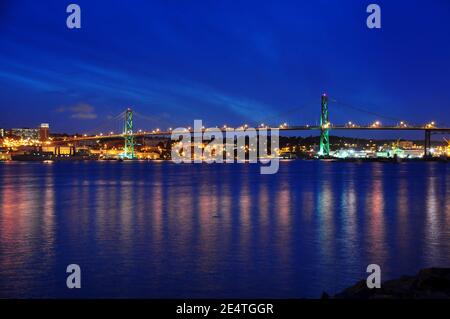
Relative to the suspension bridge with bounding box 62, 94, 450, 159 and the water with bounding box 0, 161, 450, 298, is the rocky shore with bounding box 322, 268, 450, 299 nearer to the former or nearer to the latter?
the water with bounding box 0, 161, 450, 298

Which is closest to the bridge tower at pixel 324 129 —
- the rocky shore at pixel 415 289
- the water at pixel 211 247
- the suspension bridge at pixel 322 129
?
the suspension bridge at pixel 322 129

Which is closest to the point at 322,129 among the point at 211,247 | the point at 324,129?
the point at 324,129

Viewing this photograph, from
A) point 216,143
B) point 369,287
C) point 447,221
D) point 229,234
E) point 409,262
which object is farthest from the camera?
point 216,143

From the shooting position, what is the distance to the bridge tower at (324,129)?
53.8m

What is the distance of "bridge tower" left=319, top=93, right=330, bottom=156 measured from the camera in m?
53.8

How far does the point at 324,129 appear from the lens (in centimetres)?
5297

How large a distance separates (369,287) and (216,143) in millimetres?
62401

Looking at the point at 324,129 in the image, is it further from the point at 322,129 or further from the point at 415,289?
the point at 415,289

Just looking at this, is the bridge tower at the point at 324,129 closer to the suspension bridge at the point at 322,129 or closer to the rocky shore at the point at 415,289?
the suspension bridge at the point at 322,129

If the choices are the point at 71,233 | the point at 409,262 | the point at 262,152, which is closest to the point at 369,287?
the point at 409,262

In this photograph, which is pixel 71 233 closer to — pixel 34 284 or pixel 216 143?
pixel 34 284

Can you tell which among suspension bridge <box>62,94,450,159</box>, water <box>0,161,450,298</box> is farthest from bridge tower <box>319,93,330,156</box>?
water <box>0,161,450,298</box>

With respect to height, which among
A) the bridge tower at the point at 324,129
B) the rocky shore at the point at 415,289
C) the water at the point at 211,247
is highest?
the bridge tower at the point at 324,129

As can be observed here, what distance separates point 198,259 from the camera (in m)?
6.88
